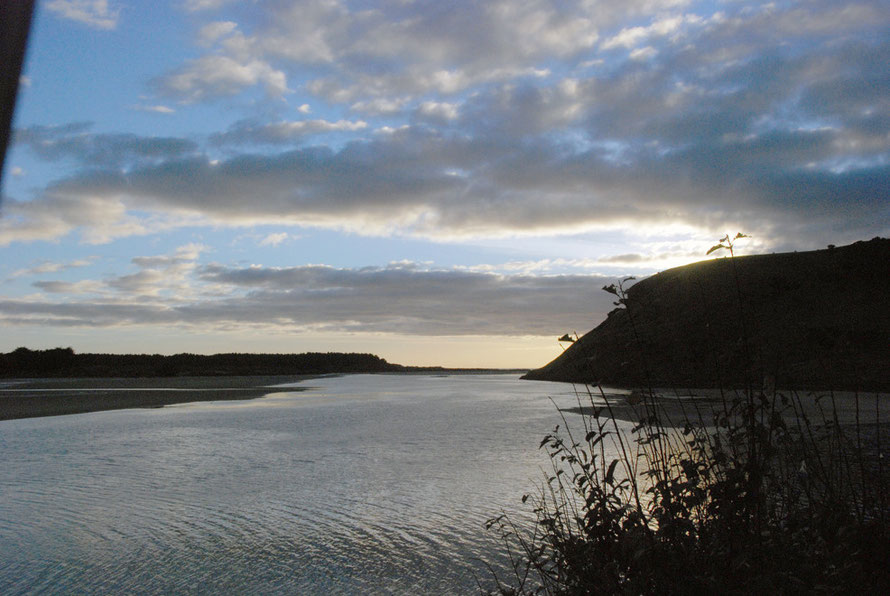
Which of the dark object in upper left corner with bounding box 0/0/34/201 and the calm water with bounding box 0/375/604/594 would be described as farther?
the calm water with bounding box 0/375/604/594

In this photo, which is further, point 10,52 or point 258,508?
point 258,508

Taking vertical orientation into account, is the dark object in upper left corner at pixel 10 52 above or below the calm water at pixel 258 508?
above

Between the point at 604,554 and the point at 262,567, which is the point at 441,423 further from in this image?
the point at 604,554

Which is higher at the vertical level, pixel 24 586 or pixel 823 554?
pixel 823 554

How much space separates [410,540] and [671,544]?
13.4 feet

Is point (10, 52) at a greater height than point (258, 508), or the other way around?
point (10, 52)

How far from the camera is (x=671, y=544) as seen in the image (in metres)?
4.44

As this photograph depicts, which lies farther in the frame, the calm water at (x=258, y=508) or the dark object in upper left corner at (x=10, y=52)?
the calm water at (x=258, y=508)

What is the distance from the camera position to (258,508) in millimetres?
9547

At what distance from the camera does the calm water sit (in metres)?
6.70

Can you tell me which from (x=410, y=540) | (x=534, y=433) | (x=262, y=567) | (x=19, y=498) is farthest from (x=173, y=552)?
(x=534, y=433)

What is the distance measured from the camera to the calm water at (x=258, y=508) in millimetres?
6695

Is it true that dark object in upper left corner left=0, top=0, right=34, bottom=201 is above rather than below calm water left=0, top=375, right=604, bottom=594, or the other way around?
above

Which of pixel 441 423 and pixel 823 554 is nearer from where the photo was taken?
pixel 823 554
